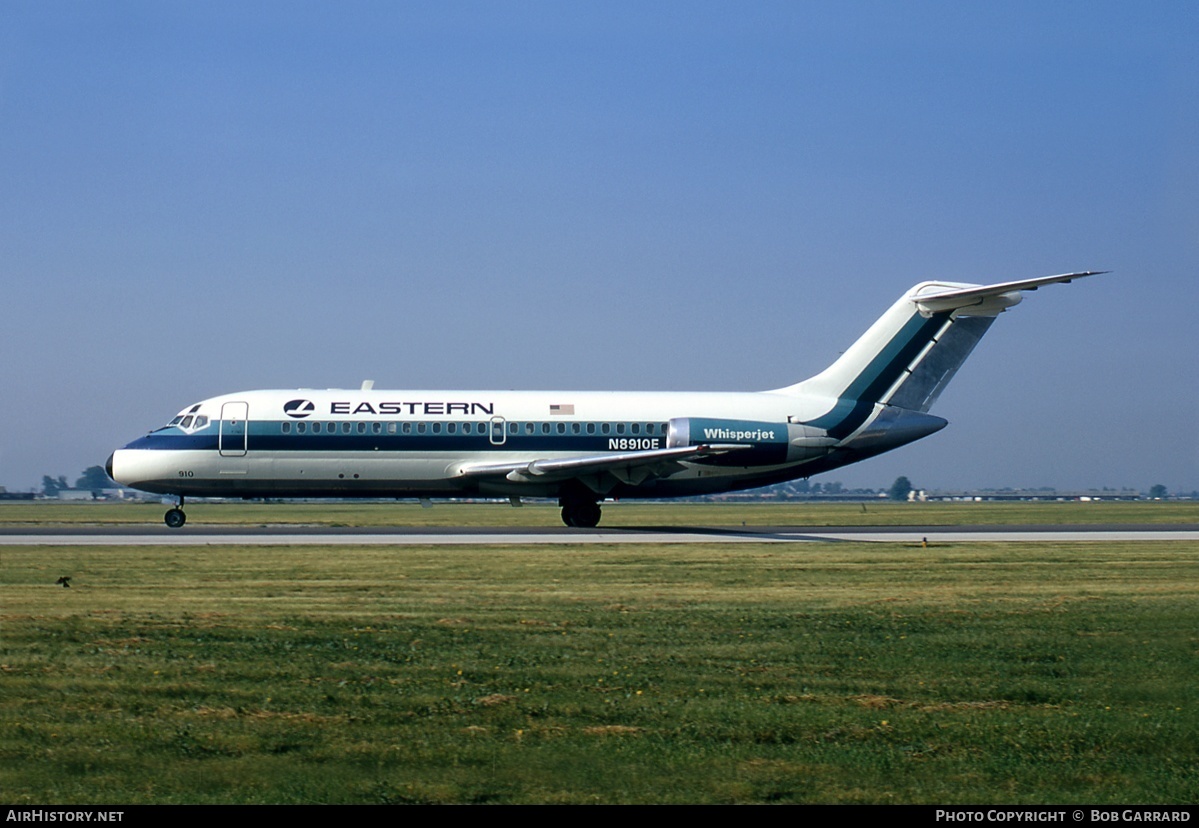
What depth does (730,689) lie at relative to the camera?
11.5 m

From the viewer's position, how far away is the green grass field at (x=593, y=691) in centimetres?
844

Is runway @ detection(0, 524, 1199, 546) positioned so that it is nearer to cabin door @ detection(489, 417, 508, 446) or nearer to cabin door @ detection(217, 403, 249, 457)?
cabin door @ detection(217, 403, 249, 457)

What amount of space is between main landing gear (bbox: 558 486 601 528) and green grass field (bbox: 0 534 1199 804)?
1911 cm

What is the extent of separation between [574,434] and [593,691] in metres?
28.6

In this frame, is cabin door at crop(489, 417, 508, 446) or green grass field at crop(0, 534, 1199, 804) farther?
cabin door at crop(489, 417, 508, 446)

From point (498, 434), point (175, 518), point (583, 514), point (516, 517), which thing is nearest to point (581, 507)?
point (583, 514)

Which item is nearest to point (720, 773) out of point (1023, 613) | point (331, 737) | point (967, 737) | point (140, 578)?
point (967, 737)

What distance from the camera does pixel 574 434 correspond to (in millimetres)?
39875

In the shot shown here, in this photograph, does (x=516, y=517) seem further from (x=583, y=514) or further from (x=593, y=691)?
(x=593, y=691)

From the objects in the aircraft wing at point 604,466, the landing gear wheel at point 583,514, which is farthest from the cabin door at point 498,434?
the landing gear wheel at point 583,514

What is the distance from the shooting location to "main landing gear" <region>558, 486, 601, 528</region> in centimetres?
4028

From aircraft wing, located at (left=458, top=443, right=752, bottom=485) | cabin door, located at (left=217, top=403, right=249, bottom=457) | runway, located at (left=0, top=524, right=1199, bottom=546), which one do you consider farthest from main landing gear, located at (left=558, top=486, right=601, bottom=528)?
cabin door, located at (left=217, top=403, right=249, bottom=457)

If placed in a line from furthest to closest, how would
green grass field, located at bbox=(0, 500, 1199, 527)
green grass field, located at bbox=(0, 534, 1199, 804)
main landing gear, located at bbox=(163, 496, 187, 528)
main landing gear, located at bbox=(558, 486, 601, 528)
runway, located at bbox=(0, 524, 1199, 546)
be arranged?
1. green grass field, located at bbox=(0, 500, 1199, 527)
2. main landing gear, located at bbox=(558, 486, 601, 528)
3. main landing gear, located at bbox=(163, 496, 187, 528)
4. runway, located at bbox=(0, 524, 1199, 546)
5. green grass field, located at bbox=(0, 534, 1199, 804)

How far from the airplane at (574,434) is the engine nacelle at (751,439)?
0.05m
